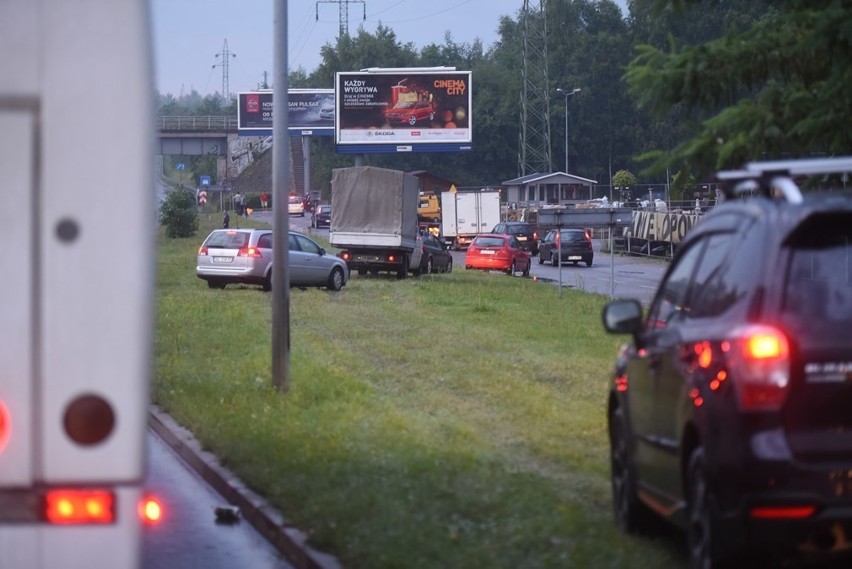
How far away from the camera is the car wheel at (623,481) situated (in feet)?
A: 26.4

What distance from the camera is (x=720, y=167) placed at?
1088 centimetres

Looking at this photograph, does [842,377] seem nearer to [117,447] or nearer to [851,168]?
[851,168]

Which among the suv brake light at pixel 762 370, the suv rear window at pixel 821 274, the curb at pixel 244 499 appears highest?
the suv rear window at pixel 821 274

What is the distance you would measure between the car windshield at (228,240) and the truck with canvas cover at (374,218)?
7354mm

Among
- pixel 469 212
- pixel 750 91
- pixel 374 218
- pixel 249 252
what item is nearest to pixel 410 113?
pixel 469 212


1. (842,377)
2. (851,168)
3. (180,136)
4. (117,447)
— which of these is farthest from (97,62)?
(180,136)

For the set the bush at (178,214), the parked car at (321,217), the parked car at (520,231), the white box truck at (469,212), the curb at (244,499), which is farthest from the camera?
the parked car at (321,217)

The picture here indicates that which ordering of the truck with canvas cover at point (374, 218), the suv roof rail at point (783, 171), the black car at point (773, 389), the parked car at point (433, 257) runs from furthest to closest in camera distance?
the parked car at point (433, 257) < the truck with canvas cover at point (374, 218) < the suv roof rail at point (783, 171) < the black car at point (773, 389)

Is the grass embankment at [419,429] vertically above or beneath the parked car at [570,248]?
beneath

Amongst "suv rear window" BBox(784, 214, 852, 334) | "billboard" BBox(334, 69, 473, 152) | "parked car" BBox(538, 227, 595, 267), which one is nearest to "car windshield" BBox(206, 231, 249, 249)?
"parked car" BBox(538, 227, 595, 267)

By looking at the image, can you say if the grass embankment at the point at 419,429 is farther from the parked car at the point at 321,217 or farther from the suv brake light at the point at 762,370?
the parked car at the point at 321,217

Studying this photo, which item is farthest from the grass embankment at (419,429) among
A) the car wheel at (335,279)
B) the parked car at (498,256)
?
the parked car at (498,256)

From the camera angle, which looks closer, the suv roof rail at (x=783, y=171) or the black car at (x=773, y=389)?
the black car at (x=773, y=389)

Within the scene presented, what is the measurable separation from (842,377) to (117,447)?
307 centimetres
